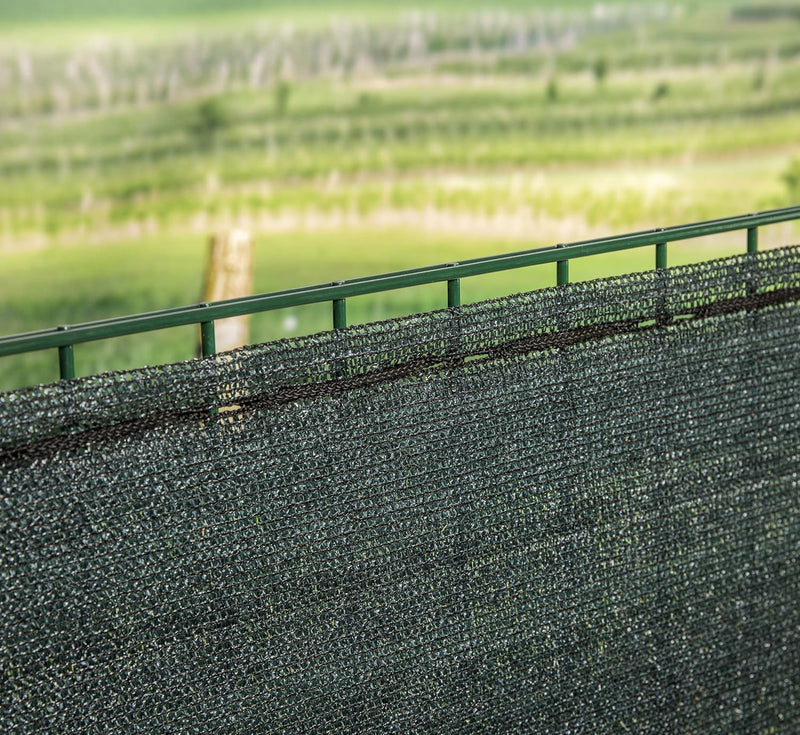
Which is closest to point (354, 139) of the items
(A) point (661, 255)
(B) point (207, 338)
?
(A) point (661, 255)

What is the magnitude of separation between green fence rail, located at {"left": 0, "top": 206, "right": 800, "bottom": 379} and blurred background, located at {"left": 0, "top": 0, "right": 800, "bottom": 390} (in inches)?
242

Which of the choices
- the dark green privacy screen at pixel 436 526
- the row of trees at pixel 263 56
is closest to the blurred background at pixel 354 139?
the row of trees at pixel 263 56

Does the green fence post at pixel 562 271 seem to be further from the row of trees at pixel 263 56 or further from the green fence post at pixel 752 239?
the row of trees at pixel 263 56

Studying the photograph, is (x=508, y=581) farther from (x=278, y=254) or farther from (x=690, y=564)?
(x=278, y=254)

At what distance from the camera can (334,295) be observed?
54.2 inches

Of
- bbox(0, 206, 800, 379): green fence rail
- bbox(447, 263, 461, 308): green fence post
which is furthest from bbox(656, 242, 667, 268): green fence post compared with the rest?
bbox(447, 263, 461, 308): green fence post

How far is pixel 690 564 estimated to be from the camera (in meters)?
1.70

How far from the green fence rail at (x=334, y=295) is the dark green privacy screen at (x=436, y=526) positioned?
0.05 metres

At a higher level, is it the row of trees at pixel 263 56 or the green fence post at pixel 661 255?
the row of trees at pixel 263 56

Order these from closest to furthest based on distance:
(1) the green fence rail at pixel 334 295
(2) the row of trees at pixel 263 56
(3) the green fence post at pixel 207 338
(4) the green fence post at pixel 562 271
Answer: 1. (1) the green fence rail at pixel 334 295
2. (3) the green fence post at pixel 207 338
3. (4) the green fence post at pixel 562 271
4. (2) the row of trees at pixel 263 56

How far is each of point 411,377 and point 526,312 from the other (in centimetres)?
18

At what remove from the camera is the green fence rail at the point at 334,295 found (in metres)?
1.21

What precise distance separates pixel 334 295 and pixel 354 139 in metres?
6.92

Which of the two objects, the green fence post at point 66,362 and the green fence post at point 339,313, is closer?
the green fence post at point 66,362
